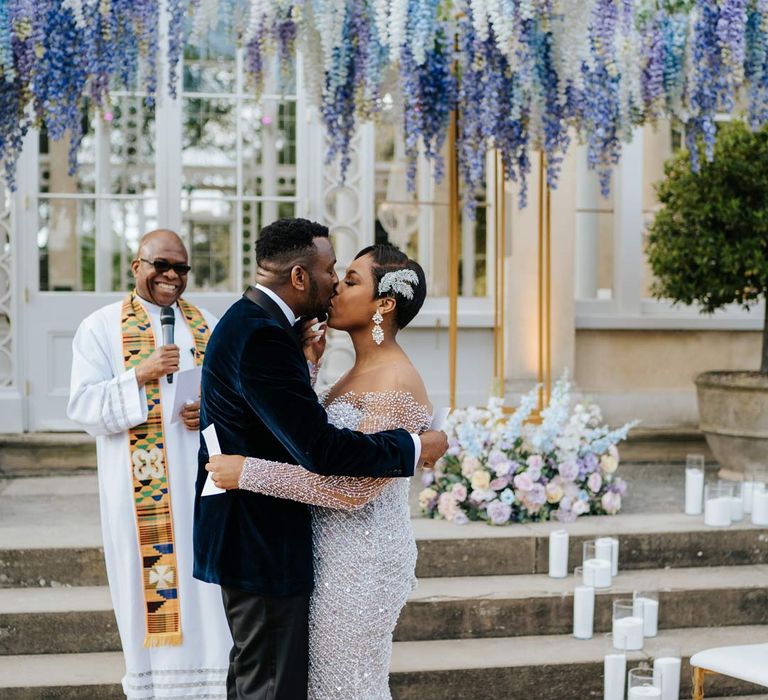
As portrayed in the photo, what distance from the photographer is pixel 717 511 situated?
5.17 meters

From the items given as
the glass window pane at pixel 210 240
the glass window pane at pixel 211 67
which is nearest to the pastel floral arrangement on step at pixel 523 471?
the glass window pane at pixel 210 240

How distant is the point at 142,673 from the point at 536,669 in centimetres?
150

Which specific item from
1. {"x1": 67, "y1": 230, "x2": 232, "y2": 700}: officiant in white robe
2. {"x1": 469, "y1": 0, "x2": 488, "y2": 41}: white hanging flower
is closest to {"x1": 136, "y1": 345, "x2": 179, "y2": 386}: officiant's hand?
{"x1": 67, "y1": 230, "x2": 232, "y2": 700}: officiant in white robe

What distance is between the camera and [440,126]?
18.4 feet

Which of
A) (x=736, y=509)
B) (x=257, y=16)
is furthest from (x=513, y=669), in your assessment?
(x=257, y=16)

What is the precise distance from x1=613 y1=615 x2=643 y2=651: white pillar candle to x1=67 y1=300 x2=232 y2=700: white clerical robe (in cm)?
152

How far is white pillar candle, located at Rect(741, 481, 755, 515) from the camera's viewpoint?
5.46 m

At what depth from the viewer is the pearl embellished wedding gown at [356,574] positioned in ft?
8.65

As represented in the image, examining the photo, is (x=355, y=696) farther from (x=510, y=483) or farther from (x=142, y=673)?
(x=510, y=483)

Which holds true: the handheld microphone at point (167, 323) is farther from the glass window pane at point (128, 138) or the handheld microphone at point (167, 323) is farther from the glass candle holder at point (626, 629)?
the glass window pane at point (128, 138)

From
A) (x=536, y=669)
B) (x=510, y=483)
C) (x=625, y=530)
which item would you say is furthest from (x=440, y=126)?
(x=536, y=669)

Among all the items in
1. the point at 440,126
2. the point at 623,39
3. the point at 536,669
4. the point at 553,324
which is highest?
the point at 623,39

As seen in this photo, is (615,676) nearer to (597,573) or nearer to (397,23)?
(597,573)

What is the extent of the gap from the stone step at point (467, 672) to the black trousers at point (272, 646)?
5.16 ft
